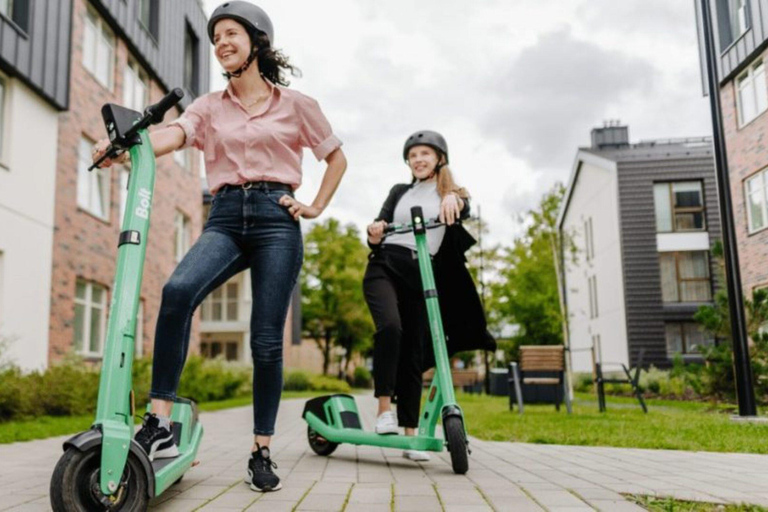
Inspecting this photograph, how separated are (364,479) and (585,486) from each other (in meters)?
1.04

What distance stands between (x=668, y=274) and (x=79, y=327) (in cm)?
2093

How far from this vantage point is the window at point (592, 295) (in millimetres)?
32125

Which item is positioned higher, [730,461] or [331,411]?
[331,411]

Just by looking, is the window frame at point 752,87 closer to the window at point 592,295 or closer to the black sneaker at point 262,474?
the black sneaker at point 262,474

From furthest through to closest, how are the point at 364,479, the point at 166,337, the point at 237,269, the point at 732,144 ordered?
the point at 732,144, the point at 364,479, the point at 237,269, the point at 166,337

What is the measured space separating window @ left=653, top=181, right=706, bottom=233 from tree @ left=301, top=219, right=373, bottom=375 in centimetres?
1881

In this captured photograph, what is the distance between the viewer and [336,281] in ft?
140

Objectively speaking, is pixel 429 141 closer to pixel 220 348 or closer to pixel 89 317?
pixel 89 317

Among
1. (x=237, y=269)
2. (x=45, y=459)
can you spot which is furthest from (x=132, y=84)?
(x=237, y=269)

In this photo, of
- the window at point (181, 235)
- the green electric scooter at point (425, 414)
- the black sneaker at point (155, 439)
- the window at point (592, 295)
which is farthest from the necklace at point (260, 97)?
the window at point (592, 295)

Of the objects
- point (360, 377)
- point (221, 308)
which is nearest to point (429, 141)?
point (221, 308)

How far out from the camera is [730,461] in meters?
4.53

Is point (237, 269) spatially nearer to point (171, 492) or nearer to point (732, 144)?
point (171, 492)

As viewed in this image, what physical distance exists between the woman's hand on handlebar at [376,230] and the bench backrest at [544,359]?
7471 millimetres
